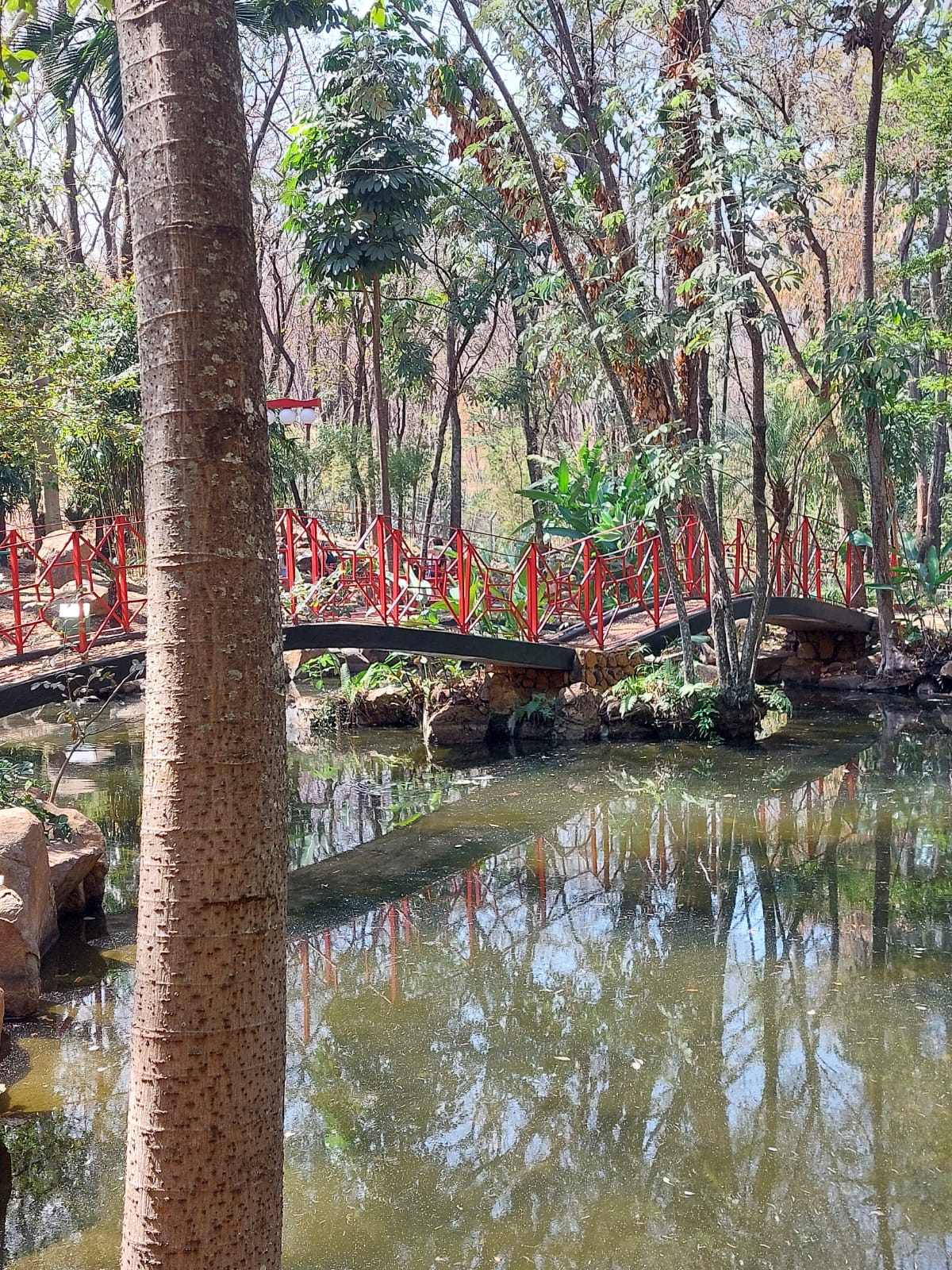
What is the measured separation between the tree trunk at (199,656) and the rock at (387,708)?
1088cm

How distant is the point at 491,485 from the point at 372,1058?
2756 centimetres

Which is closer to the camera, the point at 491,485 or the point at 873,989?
the point at 873,989

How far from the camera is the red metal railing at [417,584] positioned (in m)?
9.06

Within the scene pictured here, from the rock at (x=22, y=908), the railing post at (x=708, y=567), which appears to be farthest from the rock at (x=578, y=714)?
the rock at (x=22, y=908)

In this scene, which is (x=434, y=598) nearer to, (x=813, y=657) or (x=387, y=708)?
(x=387, y=708)

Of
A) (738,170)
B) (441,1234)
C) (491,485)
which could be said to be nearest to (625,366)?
(738,170)

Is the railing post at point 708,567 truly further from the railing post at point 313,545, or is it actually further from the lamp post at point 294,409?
the lamp post at point 294,409

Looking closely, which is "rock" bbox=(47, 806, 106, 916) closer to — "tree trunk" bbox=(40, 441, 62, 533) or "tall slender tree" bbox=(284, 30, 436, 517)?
"tree trunk" bbox=(40, 441, 62, 533)

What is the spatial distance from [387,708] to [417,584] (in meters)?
2.48

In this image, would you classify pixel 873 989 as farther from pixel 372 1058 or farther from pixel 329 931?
pixel 329 931

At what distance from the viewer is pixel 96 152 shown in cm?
2094

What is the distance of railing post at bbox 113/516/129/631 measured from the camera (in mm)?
8812

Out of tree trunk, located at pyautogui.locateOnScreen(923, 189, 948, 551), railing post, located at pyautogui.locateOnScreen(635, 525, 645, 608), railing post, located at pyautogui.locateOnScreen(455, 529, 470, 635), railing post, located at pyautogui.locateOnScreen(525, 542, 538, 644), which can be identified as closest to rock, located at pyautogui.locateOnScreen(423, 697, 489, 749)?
railing post, located at pyautogui.locateOnScreen(525, 542, 538, 644)

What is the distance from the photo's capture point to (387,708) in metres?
12.9
